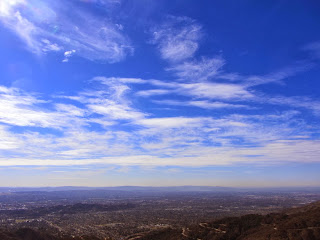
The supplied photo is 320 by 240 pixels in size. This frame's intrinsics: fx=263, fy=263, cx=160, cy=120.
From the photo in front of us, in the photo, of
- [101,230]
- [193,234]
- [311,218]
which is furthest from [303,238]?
[101,230]

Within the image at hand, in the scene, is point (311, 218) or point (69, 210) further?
point (69, 210)

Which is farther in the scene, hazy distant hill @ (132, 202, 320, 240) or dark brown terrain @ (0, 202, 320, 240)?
dark brown terrain @ (0, 202, 320, 240)

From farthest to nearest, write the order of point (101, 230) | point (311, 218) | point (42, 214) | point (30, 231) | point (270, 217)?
point (42, 214) → point (101, 230) → point (270, 217) → point (30, 231) → point (311, 218)

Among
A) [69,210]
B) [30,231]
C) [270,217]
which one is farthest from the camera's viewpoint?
[69,210]

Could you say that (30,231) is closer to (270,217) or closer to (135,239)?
(135,239)

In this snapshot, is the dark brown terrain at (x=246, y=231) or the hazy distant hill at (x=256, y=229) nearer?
the hazy distant hill at (x=256, y=229)

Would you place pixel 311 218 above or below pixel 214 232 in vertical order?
above
